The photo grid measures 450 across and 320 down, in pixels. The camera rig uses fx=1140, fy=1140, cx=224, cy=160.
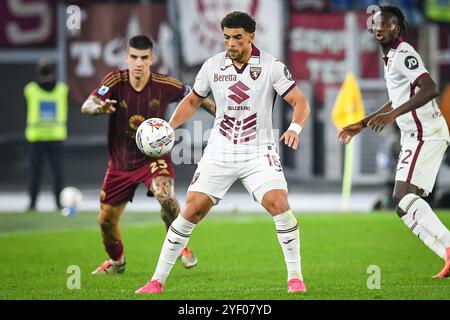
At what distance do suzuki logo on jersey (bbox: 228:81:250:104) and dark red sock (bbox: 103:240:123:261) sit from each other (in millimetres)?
2605

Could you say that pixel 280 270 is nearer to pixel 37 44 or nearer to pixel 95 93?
pixel 95 93

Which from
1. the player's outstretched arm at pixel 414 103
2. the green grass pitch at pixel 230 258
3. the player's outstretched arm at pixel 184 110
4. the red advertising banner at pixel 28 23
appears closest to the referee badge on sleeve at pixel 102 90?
the player's outstretched arm at pixel 184 110

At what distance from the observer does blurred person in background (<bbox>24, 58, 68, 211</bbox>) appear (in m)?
18.5

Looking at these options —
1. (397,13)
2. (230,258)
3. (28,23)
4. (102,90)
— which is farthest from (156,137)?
(28,23)

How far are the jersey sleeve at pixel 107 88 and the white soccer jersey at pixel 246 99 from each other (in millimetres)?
1772

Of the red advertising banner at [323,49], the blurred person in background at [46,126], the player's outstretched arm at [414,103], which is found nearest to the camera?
the player's outstretched arm at [414,103]

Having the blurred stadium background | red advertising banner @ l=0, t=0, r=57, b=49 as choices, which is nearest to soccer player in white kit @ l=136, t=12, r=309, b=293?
the blurred stadium background

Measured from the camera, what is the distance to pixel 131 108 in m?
10.4

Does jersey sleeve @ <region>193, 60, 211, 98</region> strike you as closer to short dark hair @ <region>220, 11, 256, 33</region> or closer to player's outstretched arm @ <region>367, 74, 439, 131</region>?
short dark hair @ <region>220, 11, 256, 33</region>

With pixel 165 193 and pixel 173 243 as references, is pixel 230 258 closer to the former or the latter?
pixel 165 193

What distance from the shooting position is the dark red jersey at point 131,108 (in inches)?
409

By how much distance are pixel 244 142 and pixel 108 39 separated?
1560 centimetres

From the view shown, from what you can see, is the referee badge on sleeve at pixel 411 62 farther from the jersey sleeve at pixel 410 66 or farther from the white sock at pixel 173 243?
the white sock at pixel 173 243

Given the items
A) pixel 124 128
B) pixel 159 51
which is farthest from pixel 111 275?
pixel 159 51
